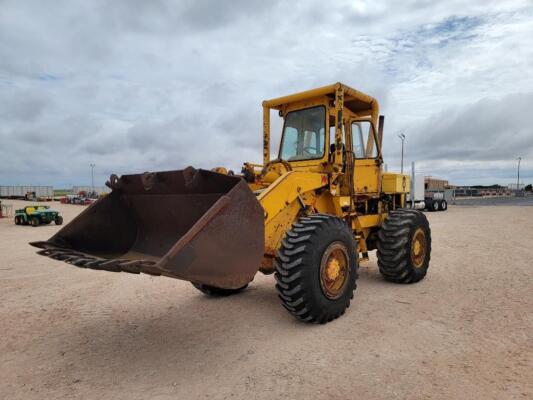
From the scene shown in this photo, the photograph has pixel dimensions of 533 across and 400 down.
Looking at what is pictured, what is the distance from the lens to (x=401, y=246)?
6816 millimetres

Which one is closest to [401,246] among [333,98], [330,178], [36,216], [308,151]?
[330,178]

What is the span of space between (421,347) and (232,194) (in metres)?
2.57

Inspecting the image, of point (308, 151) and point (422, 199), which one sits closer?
point (308, 151)

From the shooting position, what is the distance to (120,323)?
17.8 feet

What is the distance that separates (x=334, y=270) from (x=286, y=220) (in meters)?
0.93

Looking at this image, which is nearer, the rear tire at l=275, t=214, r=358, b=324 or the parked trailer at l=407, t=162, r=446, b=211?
the rear tire at l=275, t=214, r=358, b=324

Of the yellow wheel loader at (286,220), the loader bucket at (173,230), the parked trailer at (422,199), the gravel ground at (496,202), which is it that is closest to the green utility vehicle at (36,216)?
the yellow wheel loader at (286,220)

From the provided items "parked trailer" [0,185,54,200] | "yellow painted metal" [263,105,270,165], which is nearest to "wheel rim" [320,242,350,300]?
"yellow painted metal" [263,105,270,165]

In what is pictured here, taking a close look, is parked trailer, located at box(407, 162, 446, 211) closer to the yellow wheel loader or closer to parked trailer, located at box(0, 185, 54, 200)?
the yellow wheel loader

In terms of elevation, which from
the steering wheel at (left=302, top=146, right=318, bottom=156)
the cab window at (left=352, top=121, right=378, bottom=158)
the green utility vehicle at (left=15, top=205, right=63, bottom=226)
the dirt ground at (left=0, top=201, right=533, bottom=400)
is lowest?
the dirt ground at (left=0, top=201, right=533, bottom=400)

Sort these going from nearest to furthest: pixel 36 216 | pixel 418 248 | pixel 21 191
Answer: pixel 418 248 → pixel 36 216 → pixel 21 191

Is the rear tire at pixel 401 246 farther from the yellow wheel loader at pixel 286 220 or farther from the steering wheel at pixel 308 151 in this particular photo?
the steering wheel at pixel 308 151

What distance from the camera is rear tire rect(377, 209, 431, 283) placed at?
6.84 metres

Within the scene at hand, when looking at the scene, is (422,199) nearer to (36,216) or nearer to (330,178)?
(36,216)
